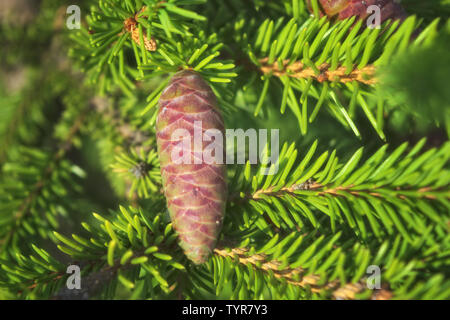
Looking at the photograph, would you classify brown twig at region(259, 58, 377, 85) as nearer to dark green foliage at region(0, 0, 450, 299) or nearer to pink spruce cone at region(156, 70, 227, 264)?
dark green foliage at region(0, 0, 450, 299)

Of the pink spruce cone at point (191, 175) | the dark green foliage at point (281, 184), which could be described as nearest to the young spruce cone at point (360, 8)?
the dark green foliage at point (281, 184)

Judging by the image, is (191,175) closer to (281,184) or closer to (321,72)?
(281,184)

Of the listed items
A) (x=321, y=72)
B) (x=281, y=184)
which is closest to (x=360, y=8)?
(x=321, y=72)

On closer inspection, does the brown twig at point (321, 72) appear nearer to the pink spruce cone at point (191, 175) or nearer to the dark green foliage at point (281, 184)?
the dark green foliage at point (281, 184)

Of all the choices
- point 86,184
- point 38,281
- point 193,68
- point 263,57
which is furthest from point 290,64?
point 86,184

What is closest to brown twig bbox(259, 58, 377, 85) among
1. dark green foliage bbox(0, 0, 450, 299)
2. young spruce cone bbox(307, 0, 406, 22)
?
dark green foliage bbox(0, 0, 450, 299)

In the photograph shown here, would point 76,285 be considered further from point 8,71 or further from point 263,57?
point 8,71

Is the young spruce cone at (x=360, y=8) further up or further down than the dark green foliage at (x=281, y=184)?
further up
